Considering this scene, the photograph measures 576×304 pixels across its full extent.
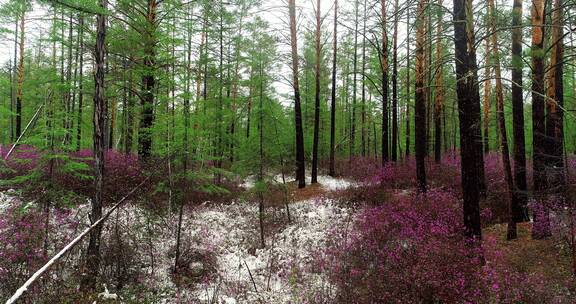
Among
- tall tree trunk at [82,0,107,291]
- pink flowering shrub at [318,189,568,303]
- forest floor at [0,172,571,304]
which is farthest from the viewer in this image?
forest floor at [0,172,571,304]

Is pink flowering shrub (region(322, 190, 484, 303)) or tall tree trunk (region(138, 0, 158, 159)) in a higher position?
tall tree trunk (region(138, 0, 158, 159))

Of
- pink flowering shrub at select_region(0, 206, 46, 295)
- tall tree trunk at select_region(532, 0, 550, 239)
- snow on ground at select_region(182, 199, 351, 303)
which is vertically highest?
tall tree trunk at select_region(532, 0, 550, 239)

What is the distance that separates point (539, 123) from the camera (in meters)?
8.33

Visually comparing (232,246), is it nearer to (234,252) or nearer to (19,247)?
(234,252)

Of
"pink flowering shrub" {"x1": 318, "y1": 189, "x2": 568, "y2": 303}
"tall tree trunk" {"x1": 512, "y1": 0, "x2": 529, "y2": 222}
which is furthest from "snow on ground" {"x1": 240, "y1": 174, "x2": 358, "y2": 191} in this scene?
"tall tree trunk" {"x1": 512, "y1": 0, "x2": 529, "y2": 222}

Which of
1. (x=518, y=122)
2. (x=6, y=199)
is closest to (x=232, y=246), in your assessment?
(x=6, y=199)

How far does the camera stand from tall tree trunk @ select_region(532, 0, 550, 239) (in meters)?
7.70

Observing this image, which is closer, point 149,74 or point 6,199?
point 6,199

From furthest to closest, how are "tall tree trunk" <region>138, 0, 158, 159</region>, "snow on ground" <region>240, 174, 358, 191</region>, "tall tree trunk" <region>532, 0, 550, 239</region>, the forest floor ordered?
"snow on ground" <region>240, 174, 358, 191</region>, "tall tree trunk" <region>138, 0, 158, 159</region>, "tall tree trunk" <region>532, 0, 550, 239</region>, the forest floor

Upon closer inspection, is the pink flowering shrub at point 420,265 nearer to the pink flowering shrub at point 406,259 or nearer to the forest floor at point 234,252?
the pink flowering shrub at point 406,259

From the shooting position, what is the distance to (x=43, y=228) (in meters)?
7.20

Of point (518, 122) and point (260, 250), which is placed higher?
point (518, 122)

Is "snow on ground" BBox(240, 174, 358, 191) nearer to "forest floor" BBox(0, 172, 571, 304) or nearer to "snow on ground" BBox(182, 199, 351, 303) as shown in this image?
"snow on ground" BBox(182, 199, 351, 303)

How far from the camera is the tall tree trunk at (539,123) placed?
7.70m
